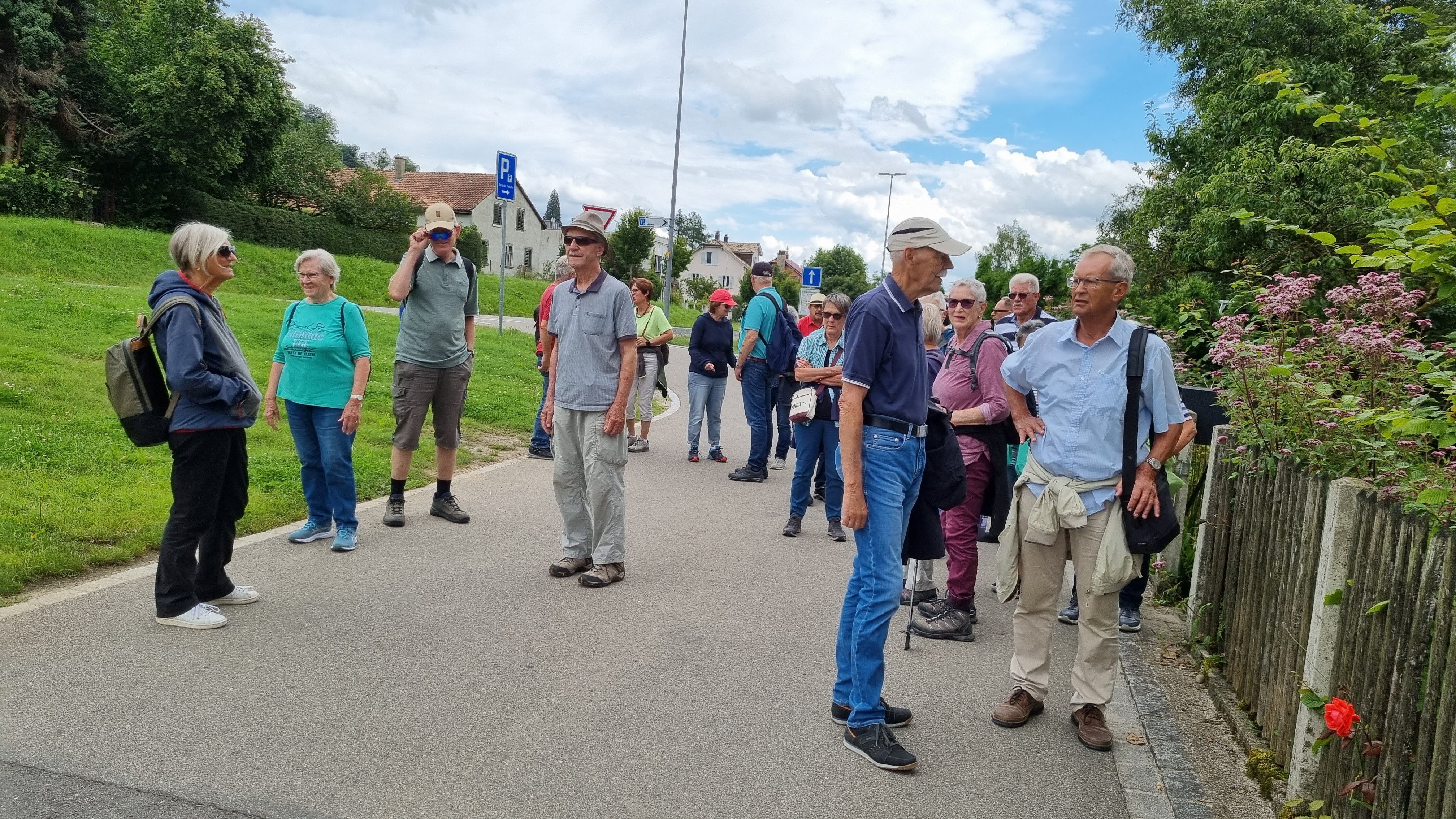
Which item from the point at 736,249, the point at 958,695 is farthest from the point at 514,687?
the point at 736,249

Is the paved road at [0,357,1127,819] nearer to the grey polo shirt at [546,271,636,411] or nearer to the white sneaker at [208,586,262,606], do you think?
the white sneaker at [208,586,262,606]

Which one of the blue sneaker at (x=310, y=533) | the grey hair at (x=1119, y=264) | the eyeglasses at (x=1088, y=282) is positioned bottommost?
the blue sneaker at (x=310, y=533)

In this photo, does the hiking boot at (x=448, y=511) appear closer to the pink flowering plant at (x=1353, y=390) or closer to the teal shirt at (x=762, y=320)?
the teal shirt at (x=762, y=320)

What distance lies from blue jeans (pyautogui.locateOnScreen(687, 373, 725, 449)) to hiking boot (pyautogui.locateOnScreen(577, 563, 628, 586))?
4.76 meters

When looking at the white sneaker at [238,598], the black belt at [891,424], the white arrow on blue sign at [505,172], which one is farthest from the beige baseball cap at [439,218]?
the white arrow on blue sign at [505,172]

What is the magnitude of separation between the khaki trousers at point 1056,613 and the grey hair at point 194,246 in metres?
3.82

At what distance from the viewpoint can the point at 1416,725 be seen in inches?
120

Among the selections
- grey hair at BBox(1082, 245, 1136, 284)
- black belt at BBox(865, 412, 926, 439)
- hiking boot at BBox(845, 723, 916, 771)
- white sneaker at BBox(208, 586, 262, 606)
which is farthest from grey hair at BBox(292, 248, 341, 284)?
grey hair at BBox(1082, 245, 1136, 284)

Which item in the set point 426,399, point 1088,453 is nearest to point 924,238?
point 1088,453

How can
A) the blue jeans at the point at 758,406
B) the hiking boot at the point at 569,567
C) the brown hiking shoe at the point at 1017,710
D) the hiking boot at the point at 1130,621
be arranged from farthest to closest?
the blue jeans at the point at 758,406
the hiking boot at the point at 569,567
the hiking boot at the point at 1130,621
the brown hiking shoe at the point at 1017,710

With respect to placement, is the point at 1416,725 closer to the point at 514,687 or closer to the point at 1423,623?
the point at 1423,623

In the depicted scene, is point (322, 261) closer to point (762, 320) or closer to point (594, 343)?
point (594, 343)

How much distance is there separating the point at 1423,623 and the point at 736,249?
131m

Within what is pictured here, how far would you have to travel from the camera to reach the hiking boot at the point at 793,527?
25.4 feet
